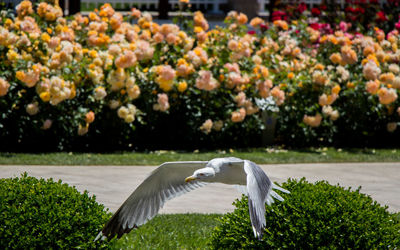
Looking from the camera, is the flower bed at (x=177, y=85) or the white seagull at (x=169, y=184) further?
the flower bed at (x=177, y=85)

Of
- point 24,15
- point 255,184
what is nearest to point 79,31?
point 24,15

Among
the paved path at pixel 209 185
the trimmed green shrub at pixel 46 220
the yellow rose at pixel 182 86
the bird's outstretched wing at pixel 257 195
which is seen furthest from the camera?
the yellow rose at pixel 182 86

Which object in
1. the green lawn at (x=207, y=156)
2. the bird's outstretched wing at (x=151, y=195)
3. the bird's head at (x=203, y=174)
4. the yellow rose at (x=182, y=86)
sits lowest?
the green lawn at (x=207, y=156)

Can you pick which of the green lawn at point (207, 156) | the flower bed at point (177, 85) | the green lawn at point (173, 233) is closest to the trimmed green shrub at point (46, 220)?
the green lawn at point (173, 233)

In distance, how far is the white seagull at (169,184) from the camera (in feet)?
9.35

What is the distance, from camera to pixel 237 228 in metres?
3.26

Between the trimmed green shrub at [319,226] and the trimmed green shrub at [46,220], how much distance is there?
700 mm

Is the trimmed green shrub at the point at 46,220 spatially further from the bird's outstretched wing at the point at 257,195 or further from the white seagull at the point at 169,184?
the bird's outstretched wing at the point at 257,195

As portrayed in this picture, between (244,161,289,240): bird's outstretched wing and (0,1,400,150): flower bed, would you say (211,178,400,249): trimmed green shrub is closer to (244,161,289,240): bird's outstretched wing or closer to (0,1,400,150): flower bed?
(244,161,289,240): bird's outstretched wing

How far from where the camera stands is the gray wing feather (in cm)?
246

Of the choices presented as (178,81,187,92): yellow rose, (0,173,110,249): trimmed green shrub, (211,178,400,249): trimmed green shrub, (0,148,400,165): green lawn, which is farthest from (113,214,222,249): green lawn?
(178,81,187,92): yellow rose

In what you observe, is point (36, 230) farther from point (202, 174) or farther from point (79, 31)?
point (79, 31)

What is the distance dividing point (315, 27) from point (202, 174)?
811cm

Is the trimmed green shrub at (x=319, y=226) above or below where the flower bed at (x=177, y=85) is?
below
